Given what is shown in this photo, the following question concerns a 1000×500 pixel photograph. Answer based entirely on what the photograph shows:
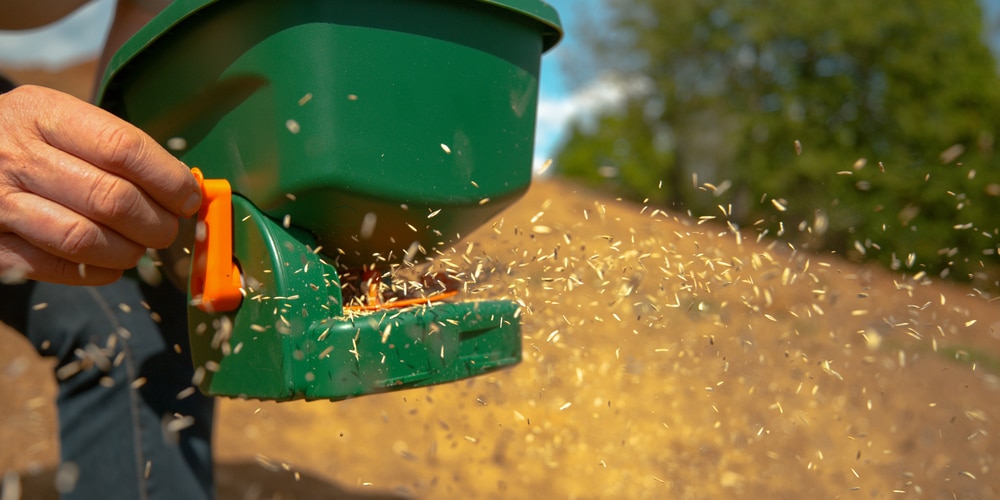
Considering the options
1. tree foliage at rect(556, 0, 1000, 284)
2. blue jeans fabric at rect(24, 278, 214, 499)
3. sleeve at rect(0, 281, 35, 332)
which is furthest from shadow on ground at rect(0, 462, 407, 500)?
tree foliage at rect(556, 0, 1000, 284)

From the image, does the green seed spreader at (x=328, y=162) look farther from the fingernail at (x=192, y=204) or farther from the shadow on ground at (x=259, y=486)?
the shadow on ground at (x=259, y=486)

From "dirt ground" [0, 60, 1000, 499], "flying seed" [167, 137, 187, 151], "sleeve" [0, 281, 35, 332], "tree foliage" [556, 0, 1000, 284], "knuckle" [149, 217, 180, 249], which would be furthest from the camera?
"tree foliage" [556, 0, 1000, 284]

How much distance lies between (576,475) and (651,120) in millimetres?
14720

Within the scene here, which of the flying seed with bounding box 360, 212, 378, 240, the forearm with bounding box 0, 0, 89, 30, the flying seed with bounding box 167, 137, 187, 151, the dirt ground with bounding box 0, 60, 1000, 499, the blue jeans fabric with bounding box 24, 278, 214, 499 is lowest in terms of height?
the dirt ground with bounding box 0, 60, 1000, 499

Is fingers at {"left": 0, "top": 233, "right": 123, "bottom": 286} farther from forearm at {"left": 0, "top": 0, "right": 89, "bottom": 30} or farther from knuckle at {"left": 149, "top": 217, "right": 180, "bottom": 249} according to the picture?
forearm at {"left": 0, "top": 0, "right": 89, "bottom": 30}

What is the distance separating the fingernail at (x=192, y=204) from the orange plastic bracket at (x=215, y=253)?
1.2 inches

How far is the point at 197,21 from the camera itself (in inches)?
53.8

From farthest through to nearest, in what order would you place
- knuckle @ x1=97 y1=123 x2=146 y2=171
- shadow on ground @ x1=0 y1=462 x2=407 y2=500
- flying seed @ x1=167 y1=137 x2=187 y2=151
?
shadow on ground @ x1=0 y1=462 x2=407 y2=500 < flying seed @ x1=167 y1=137 x2=187 y2=151 < knuckle @ x1=97 y1=123 x2=146 y2=171

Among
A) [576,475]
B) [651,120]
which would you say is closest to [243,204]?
[576,475]

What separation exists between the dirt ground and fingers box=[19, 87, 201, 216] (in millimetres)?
698

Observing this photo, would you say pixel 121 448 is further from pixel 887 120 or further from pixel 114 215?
pixel 887 120

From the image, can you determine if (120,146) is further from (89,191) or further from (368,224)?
(368,224)

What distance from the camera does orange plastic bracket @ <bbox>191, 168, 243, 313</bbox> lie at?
1.34 metres

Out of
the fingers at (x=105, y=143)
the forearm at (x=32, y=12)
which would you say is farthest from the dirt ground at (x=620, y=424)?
the forearm at (x=32, y=12)
